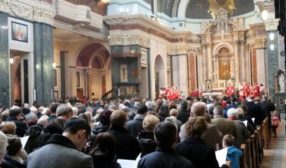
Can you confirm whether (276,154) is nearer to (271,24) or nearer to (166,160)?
(166,160)

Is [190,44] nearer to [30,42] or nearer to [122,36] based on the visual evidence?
[122,36]

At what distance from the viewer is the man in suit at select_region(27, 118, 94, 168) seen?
3326 mm

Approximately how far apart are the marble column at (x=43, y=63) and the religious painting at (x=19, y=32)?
0.57 metres

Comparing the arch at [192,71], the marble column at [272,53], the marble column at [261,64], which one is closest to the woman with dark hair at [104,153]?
the marble column at [272,53]

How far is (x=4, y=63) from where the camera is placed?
16.3 metres

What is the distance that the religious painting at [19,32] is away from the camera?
1747cm

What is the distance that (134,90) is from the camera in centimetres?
2625

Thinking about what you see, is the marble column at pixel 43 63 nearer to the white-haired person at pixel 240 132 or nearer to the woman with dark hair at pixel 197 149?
the white-haired person at pixel 240 132

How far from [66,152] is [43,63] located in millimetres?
16089

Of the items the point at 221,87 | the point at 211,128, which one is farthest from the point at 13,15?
the point at 221,87

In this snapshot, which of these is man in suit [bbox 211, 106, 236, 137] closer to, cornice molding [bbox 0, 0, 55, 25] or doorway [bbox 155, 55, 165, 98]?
cornice molding [bbox 0, 0, 55, 25]

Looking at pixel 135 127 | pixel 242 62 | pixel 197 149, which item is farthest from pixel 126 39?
pixel 197 149

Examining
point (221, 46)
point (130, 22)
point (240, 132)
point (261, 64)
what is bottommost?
point (240, 132)

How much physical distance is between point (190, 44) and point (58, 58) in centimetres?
1176
